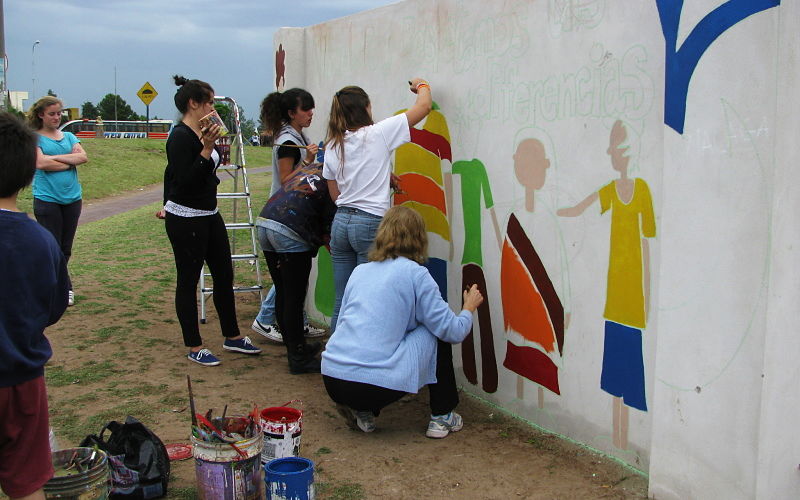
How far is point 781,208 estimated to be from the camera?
8.75ft

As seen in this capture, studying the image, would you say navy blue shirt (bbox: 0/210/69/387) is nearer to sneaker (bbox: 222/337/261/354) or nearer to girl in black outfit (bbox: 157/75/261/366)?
girl in black outfit (bbox: 157/75/261/366)

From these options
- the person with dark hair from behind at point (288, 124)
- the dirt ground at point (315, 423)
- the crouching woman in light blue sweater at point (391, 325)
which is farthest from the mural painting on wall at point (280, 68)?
the crouching woman in light blue sweater at point (391, 325)

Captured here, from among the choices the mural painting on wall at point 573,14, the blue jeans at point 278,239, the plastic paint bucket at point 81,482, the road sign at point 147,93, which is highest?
the road sign at point 147,93

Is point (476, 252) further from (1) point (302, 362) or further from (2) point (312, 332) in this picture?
(2) point (312, 332)

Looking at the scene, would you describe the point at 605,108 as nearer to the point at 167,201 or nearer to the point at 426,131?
the point at 426,131

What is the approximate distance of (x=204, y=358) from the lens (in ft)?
17.8

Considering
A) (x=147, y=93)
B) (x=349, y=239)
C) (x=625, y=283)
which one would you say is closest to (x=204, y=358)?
(x=349, y=239)

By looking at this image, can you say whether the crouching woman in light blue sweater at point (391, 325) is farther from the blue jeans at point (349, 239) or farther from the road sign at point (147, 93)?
the road sign at point (147, 93)

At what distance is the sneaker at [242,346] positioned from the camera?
18.6ft

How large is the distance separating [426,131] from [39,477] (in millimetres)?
3213

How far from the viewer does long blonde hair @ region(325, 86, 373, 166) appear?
4621mm

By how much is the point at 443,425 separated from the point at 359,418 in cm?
47

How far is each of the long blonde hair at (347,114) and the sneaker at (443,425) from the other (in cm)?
165

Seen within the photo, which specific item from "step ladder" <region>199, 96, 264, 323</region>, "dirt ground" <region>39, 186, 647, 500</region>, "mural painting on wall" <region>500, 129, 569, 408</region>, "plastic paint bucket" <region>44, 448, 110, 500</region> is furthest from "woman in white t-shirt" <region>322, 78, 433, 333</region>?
"plastic paint bucket" <region>44, 448, 110, 500</region>
